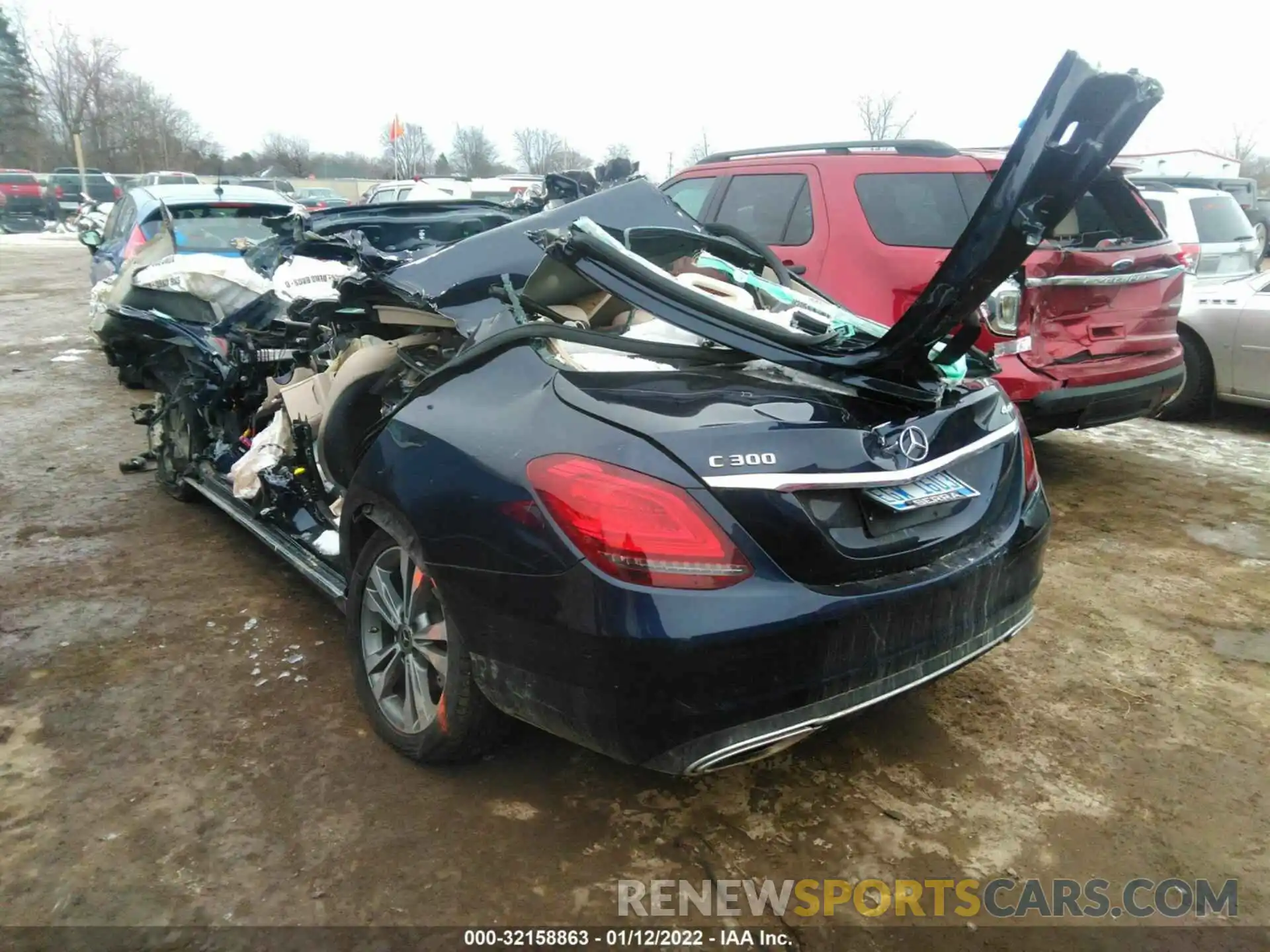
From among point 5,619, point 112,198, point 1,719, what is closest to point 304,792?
point 1,719

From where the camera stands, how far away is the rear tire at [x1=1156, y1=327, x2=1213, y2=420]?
7277 mm

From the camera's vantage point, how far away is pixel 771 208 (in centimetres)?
607

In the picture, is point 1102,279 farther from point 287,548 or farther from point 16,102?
point 16,102

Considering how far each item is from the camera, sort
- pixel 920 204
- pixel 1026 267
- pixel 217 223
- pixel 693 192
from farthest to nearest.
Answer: pixel 217 223
pixel 693 192
pixel 920 204
pixel 1026 267

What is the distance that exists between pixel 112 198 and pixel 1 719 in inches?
1661

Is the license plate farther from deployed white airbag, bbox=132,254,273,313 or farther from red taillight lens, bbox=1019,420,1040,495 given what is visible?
deployed white airbag, bbox=132,254,273,313

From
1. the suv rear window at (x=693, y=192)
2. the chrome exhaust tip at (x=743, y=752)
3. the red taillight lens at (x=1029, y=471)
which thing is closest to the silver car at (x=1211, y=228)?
the suv rear window at (x=693, y=192)

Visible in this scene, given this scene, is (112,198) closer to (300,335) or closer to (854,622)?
(300,335)

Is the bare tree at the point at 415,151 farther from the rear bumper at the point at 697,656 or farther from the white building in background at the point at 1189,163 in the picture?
the rear bumper at the point at 697,656

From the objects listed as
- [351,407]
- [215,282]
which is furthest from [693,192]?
[351,407]

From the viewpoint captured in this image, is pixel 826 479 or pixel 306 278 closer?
pixel 826 479

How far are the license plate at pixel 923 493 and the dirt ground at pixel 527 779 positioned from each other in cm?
61

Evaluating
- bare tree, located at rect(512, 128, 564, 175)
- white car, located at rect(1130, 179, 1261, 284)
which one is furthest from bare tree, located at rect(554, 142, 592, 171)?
white car, located at rect(1130, 179, 1261, 284)

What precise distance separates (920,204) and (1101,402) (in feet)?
4.90
